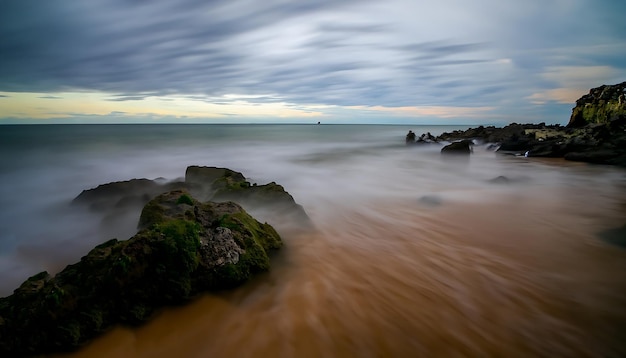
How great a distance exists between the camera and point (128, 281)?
372 centimetres

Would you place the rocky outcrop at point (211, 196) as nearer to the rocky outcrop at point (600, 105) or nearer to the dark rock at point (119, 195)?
the dark rock at point (119, 195)

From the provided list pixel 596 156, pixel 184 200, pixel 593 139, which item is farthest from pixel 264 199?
pixel 593 139

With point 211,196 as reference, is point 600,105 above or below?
above

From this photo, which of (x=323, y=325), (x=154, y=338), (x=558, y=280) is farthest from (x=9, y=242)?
(x=558, y=280)

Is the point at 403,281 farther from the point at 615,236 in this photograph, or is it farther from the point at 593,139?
the point at 593,139

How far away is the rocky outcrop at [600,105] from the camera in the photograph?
30047 mm

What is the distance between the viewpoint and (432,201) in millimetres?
10008

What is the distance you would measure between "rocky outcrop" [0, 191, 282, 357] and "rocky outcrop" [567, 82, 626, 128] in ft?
119

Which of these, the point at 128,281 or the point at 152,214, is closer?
the point at 128,281

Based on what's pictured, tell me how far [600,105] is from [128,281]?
4447 centimetres

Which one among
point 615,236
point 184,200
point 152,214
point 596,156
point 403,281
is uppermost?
point 596,156

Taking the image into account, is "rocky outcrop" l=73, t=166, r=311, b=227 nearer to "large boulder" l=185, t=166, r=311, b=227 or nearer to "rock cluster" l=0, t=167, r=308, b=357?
"large boulder" l=185, t=166, r=311, b=227

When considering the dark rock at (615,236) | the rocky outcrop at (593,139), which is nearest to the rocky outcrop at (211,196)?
the dark rock at (615,236)

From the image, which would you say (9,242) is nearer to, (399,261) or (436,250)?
(399,261)
